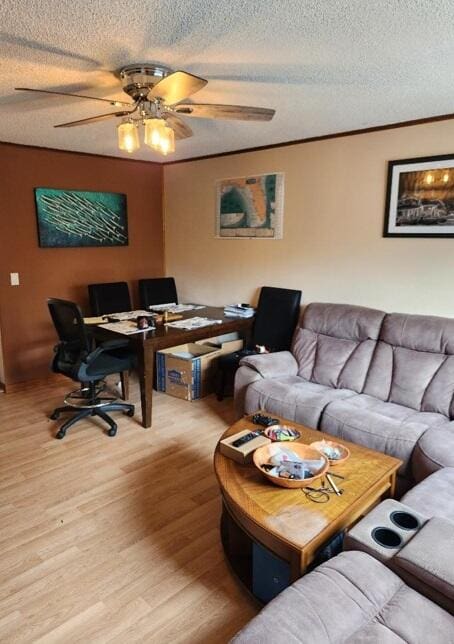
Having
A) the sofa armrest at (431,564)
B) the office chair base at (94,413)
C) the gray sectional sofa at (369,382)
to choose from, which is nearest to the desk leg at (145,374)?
the office chair base at (94,413)

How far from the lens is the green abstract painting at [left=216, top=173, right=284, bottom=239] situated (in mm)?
3957

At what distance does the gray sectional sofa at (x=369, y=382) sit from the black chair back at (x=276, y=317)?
0.25 m

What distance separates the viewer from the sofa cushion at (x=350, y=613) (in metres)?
1.17

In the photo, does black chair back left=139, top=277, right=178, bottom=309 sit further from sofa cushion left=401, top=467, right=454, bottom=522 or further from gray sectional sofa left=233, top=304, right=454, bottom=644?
sofa cushion left=401, top=467, right=454, bottom=522

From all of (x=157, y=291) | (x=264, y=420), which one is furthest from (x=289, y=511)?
(x=157, y=291)

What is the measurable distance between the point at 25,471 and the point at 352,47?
293cm

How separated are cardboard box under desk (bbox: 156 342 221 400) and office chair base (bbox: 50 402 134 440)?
54 cm

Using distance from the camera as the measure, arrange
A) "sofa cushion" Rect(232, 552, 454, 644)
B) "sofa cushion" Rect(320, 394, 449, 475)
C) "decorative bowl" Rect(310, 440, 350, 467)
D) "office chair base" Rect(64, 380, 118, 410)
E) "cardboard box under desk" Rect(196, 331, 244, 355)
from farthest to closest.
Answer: "cardboard box under desk" Rect(196, 331, 244, 355)
"office chair base" Rect(64, 380, 118, 410)
"sofa cushion" Rect(320, 394, 449, 475)
"decorative bowl" Rect(310, 440, 350, 467)
"sofa cushion" Rect(232, 552, 454, 644)

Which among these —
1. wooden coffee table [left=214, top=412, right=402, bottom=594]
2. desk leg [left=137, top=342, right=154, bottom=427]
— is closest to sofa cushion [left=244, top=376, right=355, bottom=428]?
wooden coffee table [left=214, top=412, right=402, bottom=594]

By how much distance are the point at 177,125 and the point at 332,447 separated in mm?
1926

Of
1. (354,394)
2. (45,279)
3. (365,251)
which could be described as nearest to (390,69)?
(365,251)

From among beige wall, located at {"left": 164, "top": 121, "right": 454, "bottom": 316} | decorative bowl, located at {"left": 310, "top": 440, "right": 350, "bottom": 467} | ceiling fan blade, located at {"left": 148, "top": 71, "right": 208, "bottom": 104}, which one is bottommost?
decorative bowl, located at {"left": 310, "top": 440, "right": 350, "bottom": 467}

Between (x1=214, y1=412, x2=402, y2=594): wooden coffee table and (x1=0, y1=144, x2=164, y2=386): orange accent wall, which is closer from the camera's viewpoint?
(x1=214, y1=412, x2=402, y2=594): wooden coffee table

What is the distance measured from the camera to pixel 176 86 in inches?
70.6
